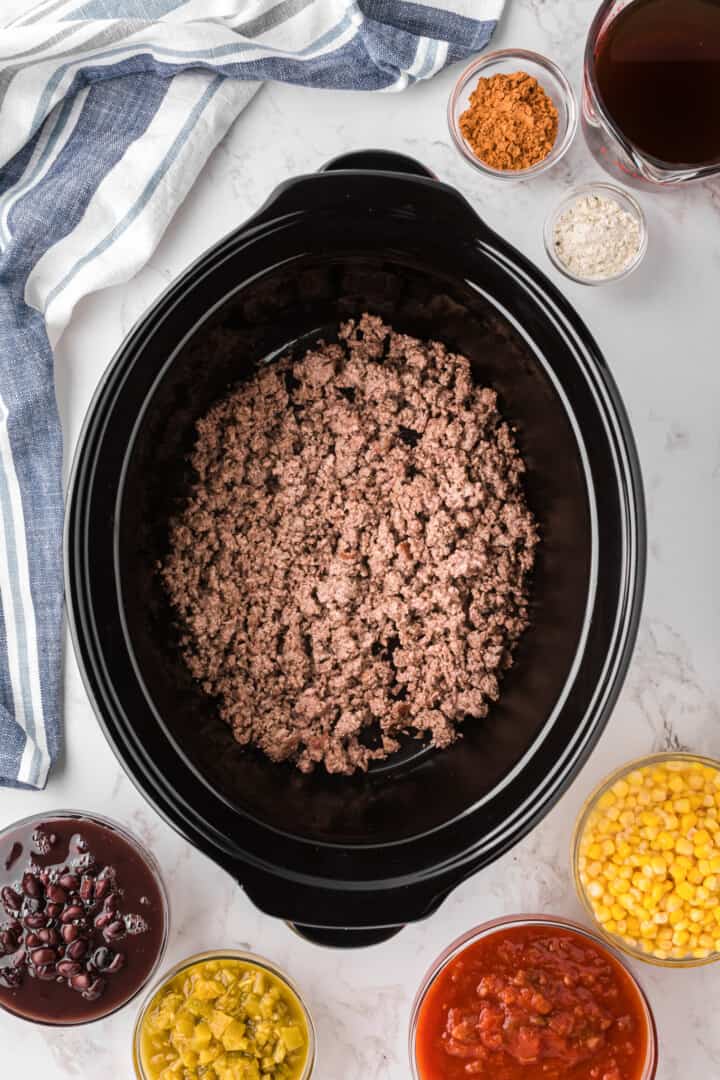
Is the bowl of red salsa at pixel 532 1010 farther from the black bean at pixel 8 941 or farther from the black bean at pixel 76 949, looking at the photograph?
the black bean at pixel 8 941

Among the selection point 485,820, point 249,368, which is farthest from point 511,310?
point 485,820

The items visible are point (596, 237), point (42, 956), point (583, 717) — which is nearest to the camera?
point (583, 717)

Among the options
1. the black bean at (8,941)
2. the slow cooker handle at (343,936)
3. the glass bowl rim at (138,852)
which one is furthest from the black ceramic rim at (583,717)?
the black bean at (8,941)

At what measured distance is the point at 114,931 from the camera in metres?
1.89

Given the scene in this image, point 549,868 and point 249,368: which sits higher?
point 249,368

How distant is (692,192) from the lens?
204 centimetres

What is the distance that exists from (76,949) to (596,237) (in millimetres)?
1735

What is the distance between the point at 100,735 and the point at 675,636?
123 cm

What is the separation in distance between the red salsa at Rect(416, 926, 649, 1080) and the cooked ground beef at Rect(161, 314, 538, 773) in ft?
1.52

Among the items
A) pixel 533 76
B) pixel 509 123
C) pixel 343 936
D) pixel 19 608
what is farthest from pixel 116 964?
pixel 533 76

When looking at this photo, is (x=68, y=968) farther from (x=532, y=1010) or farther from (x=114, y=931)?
(x=532, y=1010)

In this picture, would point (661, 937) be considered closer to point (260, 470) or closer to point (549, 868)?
point (549, 868)

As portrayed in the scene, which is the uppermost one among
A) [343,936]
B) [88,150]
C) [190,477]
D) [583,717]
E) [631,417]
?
[88,150]

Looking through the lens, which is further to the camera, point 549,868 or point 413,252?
point 549,868
